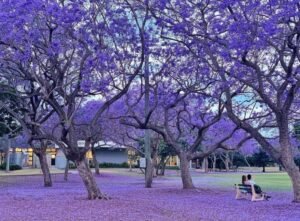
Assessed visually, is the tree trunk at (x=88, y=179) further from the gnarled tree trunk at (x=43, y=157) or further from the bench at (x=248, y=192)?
the gnarled tree trunk at (x=43, y=157)

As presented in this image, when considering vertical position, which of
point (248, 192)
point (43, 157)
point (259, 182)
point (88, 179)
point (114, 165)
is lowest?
point (248, 192)

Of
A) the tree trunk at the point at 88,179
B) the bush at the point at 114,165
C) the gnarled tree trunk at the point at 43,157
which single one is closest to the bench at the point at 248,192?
the tree trunk at the point at 88,179

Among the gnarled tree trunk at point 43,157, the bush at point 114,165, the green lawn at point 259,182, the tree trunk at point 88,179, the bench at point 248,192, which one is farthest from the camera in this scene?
the bush at point 114,165

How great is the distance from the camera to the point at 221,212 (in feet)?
46.7

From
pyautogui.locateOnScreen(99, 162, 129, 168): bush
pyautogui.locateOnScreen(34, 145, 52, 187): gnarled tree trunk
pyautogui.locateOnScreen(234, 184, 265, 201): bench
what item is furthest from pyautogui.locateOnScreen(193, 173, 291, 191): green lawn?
pyautogui.locateOnScreen(99, 162, 129, 168): bush

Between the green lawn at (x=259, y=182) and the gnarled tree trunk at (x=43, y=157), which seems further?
the green lawn at (x=259, y=182)

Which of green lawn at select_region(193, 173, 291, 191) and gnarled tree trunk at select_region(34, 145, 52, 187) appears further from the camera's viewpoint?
green lawn at select_region(193, 173, 291, 191)

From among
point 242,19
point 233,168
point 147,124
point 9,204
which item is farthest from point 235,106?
point 233,168

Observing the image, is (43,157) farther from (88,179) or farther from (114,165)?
(114,165)

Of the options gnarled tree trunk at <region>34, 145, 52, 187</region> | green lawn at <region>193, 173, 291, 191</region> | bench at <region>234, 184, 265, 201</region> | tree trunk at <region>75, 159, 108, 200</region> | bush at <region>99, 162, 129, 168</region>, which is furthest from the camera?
bush at <region>99, 162, 129, 168</region>

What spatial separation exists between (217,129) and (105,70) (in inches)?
741

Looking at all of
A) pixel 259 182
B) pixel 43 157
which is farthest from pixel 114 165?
pixel 43 157

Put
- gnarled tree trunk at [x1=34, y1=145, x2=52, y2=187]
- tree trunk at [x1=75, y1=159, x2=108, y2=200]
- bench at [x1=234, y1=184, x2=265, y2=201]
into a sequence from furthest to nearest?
gnarled tree trunk at [x1=34, y1=145, x2=52, y2=187] < bench at [x1=234, y1=184, x2=265, y2=201] < tree trunk at [x1=75, y1=159, x2=108, y2=200]

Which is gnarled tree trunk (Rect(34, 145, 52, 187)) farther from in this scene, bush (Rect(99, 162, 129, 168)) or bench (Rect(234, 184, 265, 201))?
bush (Rect(99, 162, 129, 168))
